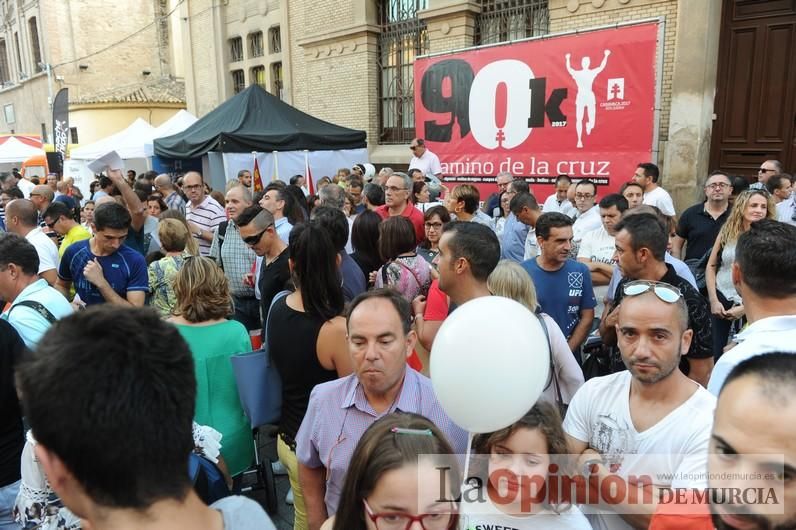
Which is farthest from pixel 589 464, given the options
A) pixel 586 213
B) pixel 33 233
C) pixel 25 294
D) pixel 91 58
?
pixel 91 58

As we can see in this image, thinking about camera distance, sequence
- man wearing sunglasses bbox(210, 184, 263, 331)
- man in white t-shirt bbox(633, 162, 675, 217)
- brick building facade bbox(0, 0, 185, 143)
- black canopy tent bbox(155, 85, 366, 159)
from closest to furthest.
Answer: man wearing sunglasses bbox(210, 184, 263, 331) < man in white t-shirt bbox(633, 162, 675, 217) < black canopy tent bbox(155, 85, 366, 159) < brick building facade bbox(0, 0, 185, 143)

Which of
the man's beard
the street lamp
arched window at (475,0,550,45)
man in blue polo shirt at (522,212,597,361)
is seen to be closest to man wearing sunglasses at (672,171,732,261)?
man in blue polo shirt at (522,212,597,361)

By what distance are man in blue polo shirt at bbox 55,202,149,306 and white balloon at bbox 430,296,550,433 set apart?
117 inches

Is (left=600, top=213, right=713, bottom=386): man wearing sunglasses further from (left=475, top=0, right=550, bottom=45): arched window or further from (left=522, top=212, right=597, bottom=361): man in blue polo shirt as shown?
(left=475, top=0, right=550, bottom=45): arched window

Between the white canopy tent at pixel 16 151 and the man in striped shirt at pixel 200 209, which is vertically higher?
the white canopy tent at pixel 16 151

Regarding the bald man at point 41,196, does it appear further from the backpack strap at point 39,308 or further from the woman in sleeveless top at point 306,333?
the woman in sleeveless top at point 306,333

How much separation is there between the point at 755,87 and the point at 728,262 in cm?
564

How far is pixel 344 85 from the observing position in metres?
14.2

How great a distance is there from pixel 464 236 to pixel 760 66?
822 centimetres

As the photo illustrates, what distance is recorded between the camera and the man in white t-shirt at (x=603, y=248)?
414 cm

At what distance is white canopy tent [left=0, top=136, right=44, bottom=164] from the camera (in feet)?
59.4

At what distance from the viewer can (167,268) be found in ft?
12.8

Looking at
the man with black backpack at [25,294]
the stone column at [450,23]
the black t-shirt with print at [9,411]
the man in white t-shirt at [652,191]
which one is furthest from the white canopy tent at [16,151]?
the man in white t-shirt at [652,191]

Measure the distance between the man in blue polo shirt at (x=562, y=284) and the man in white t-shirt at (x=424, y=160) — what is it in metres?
7.17
